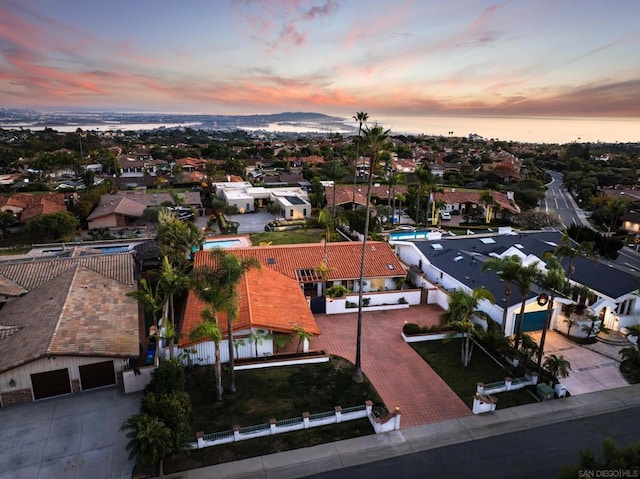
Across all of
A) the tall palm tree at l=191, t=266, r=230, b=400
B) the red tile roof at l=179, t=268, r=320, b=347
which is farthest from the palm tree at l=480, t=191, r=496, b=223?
the tall palm tree at l=191, t=266, r=230, b=400

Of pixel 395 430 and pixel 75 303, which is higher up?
pixel 75 303

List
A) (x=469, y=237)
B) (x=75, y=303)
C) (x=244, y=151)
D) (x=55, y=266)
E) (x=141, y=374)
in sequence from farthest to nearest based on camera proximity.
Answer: (x=244, y=151), (x=469, y=237), (x=55, y=266), (x=75, y=303), (x=141, y=374)

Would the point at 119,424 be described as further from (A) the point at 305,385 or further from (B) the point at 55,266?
(B) the point at 55,266

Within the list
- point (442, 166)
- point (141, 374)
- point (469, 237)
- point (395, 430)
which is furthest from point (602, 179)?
point (141, 374)

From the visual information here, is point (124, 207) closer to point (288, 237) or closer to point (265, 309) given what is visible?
point (288, 237)

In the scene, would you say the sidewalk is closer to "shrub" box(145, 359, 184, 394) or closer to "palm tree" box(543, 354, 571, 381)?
"palm tree" box(543, 354, 571, 381)
